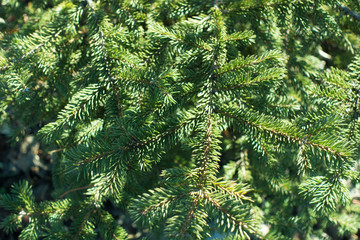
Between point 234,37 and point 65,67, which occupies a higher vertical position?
point 234,37

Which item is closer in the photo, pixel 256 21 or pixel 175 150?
pixel 256 21

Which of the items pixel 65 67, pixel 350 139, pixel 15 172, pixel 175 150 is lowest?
pixel 15 172

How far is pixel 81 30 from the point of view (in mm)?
1547

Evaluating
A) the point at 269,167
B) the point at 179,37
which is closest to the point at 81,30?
the point at 179,37

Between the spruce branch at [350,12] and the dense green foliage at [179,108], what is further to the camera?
the spruce branch at [350,12]

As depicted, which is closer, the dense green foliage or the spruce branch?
the dense green foliage

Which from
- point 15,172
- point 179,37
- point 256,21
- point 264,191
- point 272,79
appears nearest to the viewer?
point 272,79

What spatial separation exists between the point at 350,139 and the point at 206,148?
1.88 ft

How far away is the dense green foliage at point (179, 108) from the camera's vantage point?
2.92 ft

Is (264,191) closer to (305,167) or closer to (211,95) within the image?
(305,167)

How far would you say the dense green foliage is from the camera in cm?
89

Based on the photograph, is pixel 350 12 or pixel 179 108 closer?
pixel 179 108

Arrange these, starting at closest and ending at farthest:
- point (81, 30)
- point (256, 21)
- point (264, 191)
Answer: point (256, 21), point (81, 30), point (264, 191)

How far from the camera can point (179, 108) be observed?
114cm
